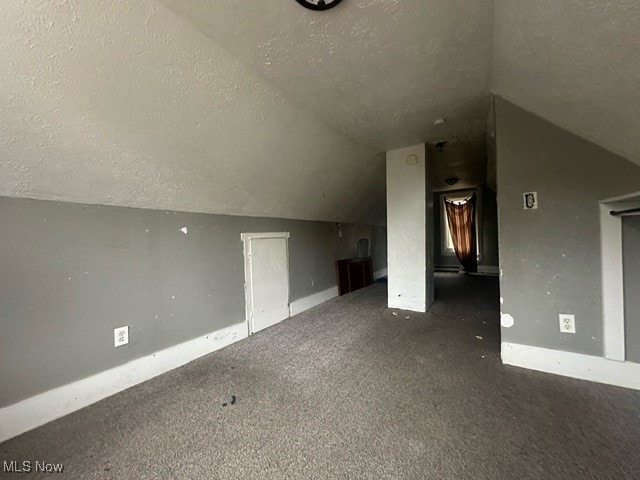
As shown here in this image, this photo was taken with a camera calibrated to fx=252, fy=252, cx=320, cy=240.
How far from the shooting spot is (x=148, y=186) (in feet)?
5.56

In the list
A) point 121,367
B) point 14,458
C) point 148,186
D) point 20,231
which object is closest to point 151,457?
point 14,458

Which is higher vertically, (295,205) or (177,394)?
(295,205)

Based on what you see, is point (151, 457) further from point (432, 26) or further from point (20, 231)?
point (432, 26)

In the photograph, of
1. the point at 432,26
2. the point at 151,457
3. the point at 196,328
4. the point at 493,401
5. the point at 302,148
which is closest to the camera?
the point at 151,457

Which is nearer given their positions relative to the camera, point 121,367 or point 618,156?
point 618,156

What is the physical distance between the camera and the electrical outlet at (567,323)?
66.3 inches

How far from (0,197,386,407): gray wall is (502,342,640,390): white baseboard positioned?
7.60 ft

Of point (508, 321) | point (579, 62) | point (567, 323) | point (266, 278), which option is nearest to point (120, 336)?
point (266, 278)

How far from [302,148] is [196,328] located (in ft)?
6.02

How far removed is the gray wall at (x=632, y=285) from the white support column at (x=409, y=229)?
1581mm

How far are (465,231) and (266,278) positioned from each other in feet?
17.5

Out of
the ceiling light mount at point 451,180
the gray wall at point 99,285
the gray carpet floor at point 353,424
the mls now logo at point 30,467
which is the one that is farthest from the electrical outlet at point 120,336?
the ceiling light mount at point 451,180

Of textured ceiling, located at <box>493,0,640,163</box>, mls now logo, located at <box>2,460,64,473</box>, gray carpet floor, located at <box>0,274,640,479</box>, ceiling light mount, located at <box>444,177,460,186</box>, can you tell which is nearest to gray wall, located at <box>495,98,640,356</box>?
textured ceiling, located at <box>493,0,640,163</box>

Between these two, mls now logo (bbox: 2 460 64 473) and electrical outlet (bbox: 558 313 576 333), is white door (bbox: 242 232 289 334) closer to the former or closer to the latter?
mls now logo (bbox: 2 460 64 473)
